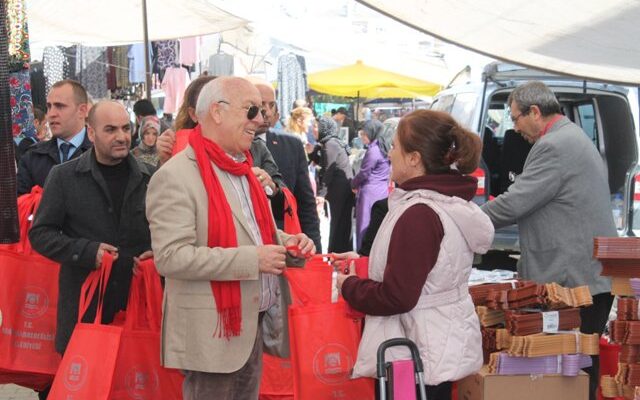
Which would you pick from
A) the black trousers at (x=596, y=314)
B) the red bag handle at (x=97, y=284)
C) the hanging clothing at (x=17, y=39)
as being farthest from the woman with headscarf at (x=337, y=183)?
the red bag handle at (x=97, y=284)

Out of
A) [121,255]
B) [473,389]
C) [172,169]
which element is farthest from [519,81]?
[172,169]

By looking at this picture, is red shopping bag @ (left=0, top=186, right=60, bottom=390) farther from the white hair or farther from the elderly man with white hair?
the white hair

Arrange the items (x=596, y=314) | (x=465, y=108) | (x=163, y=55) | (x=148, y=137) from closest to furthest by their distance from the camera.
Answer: (x=596, y=314) → (x=148, y=137) → (x=465, y=108) → (x=163, y=55)

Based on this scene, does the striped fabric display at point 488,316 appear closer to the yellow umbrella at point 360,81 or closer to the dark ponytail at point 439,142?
the dark ponytail at point 439,142

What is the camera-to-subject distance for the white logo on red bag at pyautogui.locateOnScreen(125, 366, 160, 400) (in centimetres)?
437

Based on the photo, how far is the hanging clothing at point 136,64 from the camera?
46.9 feet

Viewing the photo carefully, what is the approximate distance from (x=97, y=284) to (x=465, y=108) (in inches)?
220

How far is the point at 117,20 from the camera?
10422 millimetres

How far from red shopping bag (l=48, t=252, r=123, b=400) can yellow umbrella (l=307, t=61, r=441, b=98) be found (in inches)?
607

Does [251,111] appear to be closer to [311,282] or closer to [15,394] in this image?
[311,282]

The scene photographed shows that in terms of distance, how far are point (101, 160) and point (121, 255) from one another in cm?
50

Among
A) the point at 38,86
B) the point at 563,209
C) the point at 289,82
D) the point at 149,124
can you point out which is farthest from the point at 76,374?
the point at 289,82

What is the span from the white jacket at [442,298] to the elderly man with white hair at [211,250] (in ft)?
1.49

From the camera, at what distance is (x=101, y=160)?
14.8 ft
